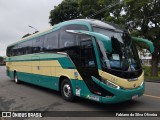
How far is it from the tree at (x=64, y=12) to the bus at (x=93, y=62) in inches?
1319

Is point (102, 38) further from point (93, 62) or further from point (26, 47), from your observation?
point (26, 47)

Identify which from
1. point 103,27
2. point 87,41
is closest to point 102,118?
point 87,41

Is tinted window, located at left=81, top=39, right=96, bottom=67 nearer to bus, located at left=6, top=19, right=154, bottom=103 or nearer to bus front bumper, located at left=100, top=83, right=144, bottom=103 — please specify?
bus, located at left=6, top=19, right=154, bottom=103

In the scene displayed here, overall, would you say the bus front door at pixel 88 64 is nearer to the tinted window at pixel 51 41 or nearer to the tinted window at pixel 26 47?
the tinted window at pixel 51 41

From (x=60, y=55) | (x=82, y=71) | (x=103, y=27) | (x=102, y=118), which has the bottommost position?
(x=102, y=118)

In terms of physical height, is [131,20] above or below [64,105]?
above

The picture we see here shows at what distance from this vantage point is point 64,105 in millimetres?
9117

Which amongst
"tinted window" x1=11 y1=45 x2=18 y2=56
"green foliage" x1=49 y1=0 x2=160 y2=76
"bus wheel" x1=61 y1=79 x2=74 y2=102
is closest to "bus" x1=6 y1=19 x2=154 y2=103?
"bus wheel" x1=61 y1=79 x2=74 y2=102

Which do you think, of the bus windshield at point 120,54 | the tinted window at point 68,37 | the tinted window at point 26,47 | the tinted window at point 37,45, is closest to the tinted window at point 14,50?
the tinted window at point 26,47

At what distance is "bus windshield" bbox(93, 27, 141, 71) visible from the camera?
25.2 ft

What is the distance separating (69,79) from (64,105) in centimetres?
107

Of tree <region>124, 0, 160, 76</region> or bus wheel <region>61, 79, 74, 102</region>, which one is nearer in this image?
bus wheel <region>61, 79, 74, 102</region>

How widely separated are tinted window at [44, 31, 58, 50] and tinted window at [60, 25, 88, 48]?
0.56m

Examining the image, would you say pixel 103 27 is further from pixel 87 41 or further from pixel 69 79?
pixel 69 79
